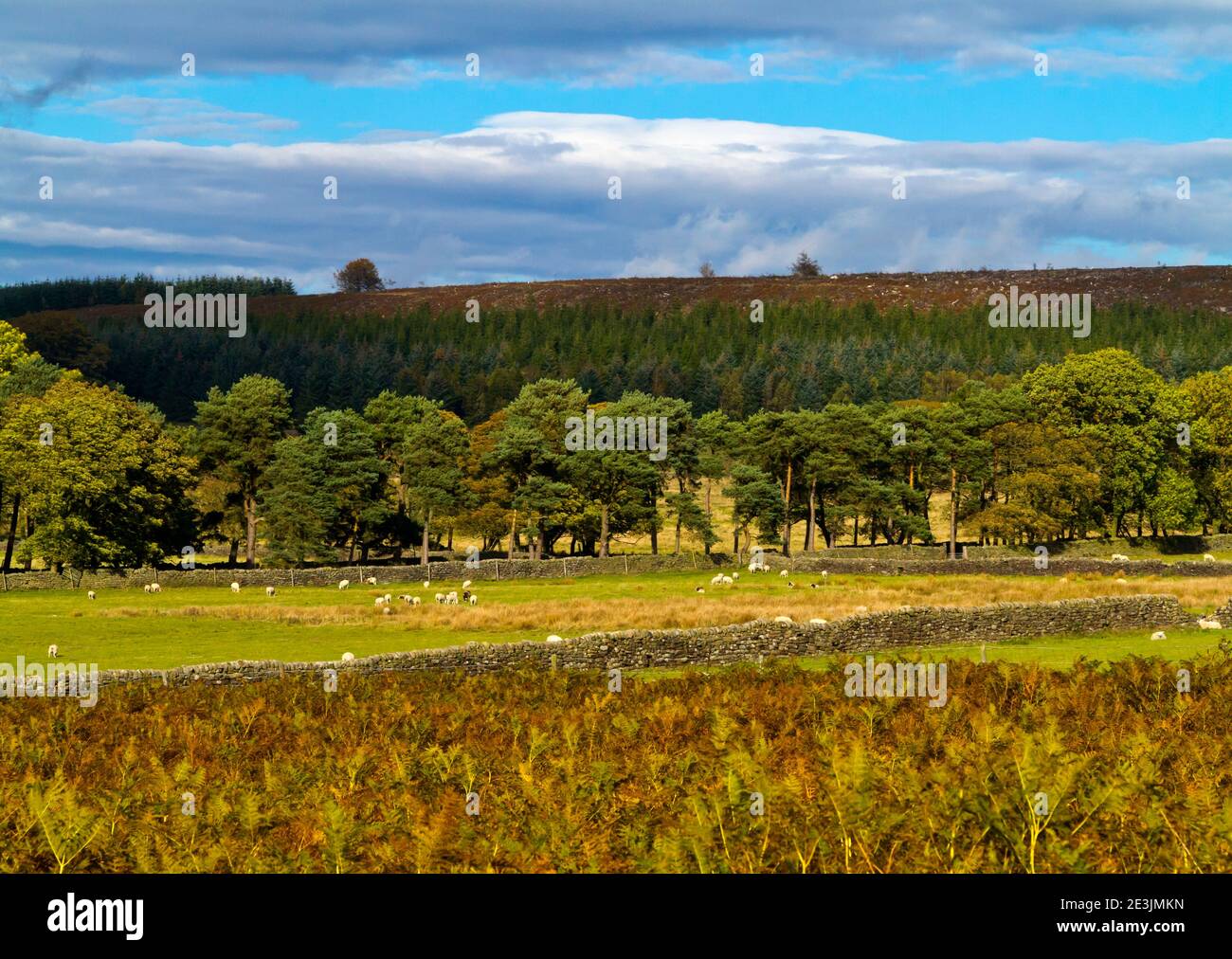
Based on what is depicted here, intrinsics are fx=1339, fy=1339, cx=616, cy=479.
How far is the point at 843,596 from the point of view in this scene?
6100 centimetres

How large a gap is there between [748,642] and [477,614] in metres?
15.5

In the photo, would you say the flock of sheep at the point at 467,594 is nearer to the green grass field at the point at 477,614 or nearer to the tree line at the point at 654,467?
the green grass field at the point at 477,614

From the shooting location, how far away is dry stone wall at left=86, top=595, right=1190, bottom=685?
111 feet

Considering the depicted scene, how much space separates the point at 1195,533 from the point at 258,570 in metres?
71.4

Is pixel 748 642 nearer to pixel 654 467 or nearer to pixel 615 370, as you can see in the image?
pixel 654 467

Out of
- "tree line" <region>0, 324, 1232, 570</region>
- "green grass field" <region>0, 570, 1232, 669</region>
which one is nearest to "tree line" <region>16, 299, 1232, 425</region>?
"tree line" <region>0, 324, 1232, 570</region>

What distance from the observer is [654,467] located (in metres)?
91.4

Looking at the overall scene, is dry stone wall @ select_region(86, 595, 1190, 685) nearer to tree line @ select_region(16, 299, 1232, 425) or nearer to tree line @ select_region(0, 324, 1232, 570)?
tree line @ select_region(0, 324, 1232, 570)

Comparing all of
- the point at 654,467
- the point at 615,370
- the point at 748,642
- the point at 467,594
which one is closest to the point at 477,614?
the point at 467,594

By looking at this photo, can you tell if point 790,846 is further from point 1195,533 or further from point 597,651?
point 1195,533

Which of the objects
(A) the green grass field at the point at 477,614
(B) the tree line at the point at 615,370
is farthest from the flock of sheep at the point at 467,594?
(B) the tree line at the point at 615,370

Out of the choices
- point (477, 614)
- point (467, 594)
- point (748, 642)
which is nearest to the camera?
point (748, 642)

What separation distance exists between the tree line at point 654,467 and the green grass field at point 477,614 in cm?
1385
